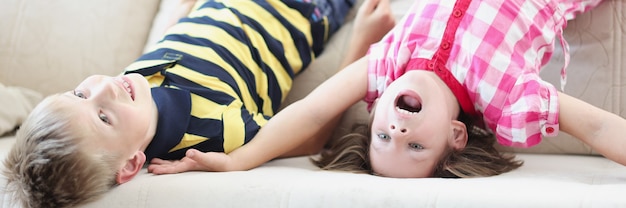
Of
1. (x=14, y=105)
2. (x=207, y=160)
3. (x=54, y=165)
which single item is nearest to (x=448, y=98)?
(x=207, y=160)

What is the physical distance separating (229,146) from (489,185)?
1.53 ft

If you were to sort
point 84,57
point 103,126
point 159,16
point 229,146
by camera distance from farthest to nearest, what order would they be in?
1. point 159,16
2. point 84,57
3. point 229,146
4. point 103,126

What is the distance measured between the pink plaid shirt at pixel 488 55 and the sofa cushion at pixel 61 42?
656 mm

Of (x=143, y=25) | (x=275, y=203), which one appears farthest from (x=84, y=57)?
(x=275, y=203)

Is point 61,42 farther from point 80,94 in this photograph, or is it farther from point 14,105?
point 80,94

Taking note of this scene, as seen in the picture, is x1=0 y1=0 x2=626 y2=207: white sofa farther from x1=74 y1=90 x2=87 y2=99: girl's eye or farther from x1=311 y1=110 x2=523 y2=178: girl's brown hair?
x1=74 y1=90 x2=87 y2=99: girl's eye

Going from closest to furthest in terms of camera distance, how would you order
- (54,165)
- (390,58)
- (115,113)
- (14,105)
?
(54,165)
(115,113)
(390,58)
(14,105)

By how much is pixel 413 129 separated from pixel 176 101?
1.41ft

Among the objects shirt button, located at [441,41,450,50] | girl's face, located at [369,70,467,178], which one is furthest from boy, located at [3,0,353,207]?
shirt button, located at [441,41,450,50]

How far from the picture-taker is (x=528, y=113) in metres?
1.18

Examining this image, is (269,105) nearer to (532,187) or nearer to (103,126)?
(103,126)

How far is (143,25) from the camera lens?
1733 mm

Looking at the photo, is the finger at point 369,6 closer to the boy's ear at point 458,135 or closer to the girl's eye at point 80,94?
the boy's ear at point 458,135

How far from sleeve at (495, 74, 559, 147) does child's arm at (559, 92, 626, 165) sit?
0.06 ft
